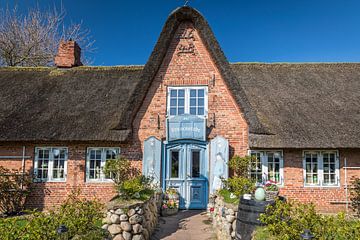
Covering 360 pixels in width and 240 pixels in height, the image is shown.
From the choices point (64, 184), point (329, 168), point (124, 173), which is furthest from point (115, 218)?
point (329, 168)

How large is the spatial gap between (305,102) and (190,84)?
454 centimetres

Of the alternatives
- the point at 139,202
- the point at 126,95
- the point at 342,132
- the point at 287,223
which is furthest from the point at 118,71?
the point at 287,223

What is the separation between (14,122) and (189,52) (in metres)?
6.79

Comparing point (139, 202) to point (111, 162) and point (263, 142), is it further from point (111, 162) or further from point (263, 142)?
point (263, 142)

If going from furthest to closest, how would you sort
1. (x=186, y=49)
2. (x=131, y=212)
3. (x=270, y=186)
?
(x=186, y=49)
(x=270, y=186)
(x=131, y=212)

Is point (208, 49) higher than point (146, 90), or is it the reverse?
point (208, 49)

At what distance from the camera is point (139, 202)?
7.17 meters

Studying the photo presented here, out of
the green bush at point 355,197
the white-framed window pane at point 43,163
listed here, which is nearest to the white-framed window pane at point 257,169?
the green bush at point 355,197

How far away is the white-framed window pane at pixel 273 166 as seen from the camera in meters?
10.8

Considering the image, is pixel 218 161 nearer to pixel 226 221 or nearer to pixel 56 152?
pixel 226 221

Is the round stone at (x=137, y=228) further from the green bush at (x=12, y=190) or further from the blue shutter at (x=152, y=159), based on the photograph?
the green bush at (x=12, y=190)

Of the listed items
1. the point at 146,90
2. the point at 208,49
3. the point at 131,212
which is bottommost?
the point at 131,212

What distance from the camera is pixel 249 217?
230 inches

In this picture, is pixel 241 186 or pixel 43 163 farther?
pixel 43 163
